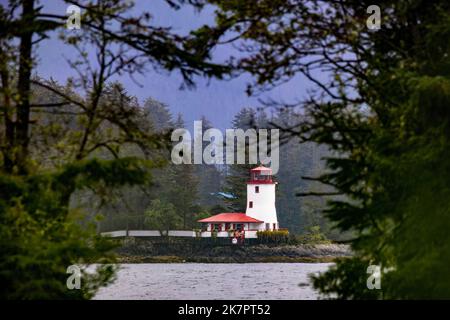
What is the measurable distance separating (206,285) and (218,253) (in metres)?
31.1

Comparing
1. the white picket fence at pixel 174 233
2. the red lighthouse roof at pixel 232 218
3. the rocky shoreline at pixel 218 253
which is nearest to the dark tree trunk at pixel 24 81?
the red lighthouse roof at pixel 232 218

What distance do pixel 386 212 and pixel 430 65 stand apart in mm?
1962

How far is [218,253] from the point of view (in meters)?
80.1

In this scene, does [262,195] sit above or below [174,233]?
above

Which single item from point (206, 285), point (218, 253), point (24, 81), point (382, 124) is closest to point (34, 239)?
point (24, 81)

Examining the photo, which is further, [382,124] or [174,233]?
[174,233]

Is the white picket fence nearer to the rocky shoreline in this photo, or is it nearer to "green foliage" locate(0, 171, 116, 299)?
the rocky shoreline

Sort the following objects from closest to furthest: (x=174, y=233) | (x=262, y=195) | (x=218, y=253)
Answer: (x=262, y=195), (x=174, y=233), (x=218, y=253)

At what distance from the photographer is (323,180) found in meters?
12.6

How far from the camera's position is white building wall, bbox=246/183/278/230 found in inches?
2940

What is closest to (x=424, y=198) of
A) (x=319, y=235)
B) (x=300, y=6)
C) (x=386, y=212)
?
(x=386, y=212)

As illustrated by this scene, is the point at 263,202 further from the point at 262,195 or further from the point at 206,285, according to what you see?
the point at 206,285

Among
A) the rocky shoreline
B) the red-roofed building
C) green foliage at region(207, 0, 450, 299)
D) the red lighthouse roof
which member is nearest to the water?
the rocky shoreline
